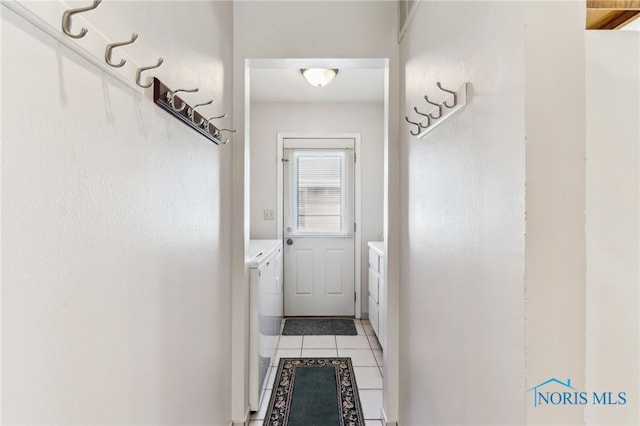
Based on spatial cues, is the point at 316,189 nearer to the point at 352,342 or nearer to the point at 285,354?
the point at 352,342

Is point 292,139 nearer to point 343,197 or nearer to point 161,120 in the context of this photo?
point 343,197

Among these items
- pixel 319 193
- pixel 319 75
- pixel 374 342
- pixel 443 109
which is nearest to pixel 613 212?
pixel 443 109

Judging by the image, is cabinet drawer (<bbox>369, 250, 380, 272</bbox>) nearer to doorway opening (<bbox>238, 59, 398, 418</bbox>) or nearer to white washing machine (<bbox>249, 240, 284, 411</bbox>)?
doorway opening (<bbox>238, 59, 398, 418</bbox>)

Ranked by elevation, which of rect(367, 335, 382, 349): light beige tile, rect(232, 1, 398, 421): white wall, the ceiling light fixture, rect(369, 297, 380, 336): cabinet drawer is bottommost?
rect(367, 335, 382, 349): light beige tile

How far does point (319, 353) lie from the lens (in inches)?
121

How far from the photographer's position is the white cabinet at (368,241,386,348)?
306cm

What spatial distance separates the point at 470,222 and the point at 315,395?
185 cm

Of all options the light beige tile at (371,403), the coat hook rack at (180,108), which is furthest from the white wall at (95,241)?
the light beige tile at (371,403)

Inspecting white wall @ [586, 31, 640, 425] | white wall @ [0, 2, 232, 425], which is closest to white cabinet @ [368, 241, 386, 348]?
white wall @ [0, 2, 232, 425]

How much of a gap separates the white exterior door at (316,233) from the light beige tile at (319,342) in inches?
26.0

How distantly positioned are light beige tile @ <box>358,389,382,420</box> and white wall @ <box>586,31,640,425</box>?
1.63 m

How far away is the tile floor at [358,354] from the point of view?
224 centimetres

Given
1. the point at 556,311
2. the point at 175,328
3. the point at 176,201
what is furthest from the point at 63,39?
the point at 556,311
